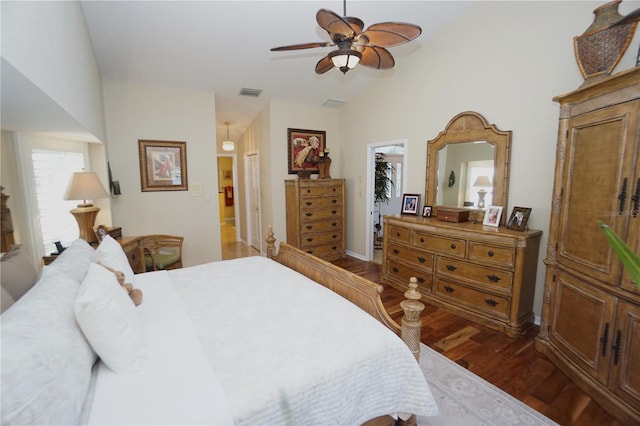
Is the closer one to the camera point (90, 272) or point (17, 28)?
point (17, 28)

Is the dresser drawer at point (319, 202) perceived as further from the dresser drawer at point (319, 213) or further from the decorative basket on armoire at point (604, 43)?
the decorative basket on armoire at point (604, 43)

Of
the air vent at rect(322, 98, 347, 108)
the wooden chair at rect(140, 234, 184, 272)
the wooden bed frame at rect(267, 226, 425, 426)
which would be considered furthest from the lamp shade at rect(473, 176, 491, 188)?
the wooden chair at rect(140, 234, 184, 272)

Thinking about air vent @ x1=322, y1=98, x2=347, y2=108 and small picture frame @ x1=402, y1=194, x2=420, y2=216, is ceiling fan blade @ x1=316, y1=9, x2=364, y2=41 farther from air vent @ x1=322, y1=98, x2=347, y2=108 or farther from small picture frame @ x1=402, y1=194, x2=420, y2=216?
air vent @ x1=322, y1=98, x2=347, y2=108

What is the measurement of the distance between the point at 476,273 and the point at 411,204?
132cm

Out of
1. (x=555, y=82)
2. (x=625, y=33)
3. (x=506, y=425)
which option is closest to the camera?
(x=506, y=425)

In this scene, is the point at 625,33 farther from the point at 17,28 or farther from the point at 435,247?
the point at 17,28

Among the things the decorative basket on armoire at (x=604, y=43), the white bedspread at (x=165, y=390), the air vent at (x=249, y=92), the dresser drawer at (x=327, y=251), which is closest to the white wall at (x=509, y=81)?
the decorative basket on armoire at (x=604, y=43)

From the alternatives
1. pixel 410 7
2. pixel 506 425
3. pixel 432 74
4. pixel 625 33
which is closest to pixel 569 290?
pixel 506 425

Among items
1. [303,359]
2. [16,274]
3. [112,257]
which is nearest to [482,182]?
[303,359]

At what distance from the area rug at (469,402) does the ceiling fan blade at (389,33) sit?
2.36 meters

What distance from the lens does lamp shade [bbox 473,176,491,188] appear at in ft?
10.4

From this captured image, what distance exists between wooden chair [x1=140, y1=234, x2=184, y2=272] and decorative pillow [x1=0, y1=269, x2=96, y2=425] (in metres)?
2.47

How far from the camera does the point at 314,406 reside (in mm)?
1111

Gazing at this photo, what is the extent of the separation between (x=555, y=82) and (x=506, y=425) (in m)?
2.79
